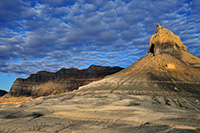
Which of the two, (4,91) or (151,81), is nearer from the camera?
(151,81)

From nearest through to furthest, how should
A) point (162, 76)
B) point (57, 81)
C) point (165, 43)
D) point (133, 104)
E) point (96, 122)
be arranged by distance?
point (96, 122)
point (133, 104)
point (162, 76)
point (165, 43)
point (57, 81)

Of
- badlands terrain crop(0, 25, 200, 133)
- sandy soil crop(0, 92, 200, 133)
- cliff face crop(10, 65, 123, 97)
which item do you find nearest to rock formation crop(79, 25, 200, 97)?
badlands terrain crop(0, 25, 200, 133)

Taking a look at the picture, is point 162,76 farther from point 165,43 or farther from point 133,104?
point 133,104

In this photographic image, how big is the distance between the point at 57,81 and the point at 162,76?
137ft

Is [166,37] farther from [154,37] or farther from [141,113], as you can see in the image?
[141,113]

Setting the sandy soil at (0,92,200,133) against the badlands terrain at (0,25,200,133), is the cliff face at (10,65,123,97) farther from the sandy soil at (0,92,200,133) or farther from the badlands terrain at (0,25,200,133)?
the sandy soil at (0,92,200,133)

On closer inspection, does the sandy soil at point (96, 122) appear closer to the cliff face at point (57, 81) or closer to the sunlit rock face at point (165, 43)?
the sunlit rock face at point (165, 43)

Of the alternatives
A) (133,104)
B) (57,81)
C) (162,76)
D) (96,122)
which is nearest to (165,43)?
(162,76)

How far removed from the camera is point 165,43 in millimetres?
21188

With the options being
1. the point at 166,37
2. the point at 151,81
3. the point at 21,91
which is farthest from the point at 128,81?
the point at 21,91

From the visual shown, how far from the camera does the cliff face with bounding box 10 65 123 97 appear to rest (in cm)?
4814

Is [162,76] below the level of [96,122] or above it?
above

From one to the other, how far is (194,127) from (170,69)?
1497 cm

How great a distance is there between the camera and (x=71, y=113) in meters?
5.09
